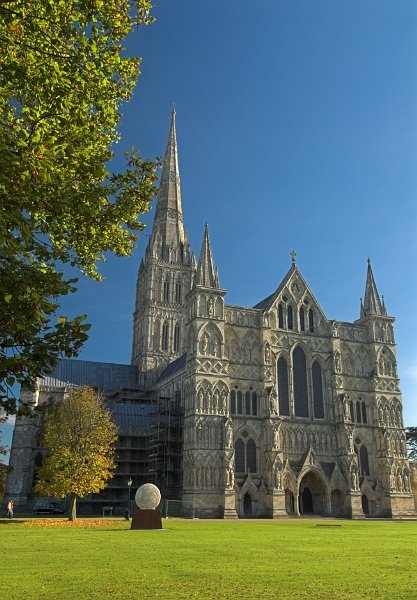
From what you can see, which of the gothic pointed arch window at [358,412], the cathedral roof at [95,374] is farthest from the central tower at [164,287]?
the gothic pointed arch window at [358,412]

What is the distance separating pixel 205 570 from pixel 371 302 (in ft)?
175

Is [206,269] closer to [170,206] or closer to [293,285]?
[293,285]

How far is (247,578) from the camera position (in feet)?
40.0

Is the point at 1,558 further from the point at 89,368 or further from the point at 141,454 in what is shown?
the point at 89,368

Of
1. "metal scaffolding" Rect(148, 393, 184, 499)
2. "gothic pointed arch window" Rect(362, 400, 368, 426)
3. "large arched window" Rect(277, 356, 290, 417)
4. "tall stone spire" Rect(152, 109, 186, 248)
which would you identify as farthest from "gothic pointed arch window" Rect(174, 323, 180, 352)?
"gothic pointed arch window" Rect(362, 400, 368, 426)

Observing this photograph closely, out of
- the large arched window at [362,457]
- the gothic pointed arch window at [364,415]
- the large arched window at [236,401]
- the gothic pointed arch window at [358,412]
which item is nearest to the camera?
the large arched window at [236,401]

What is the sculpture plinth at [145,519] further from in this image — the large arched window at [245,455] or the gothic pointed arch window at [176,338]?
the gothic pointed arch window at [176,338]

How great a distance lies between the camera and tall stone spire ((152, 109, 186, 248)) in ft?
295

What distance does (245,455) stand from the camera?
5209 centimetres

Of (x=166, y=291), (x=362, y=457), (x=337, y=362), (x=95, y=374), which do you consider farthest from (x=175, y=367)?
(x=362, y=457)

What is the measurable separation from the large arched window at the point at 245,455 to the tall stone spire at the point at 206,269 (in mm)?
14779

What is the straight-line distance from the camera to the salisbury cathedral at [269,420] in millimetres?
50469

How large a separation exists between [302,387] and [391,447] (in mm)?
11122

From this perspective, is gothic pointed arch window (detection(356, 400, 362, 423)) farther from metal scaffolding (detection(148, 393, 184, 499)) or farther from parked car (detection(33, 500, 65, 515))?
parked car (detection(33, 500, 65, 515))
